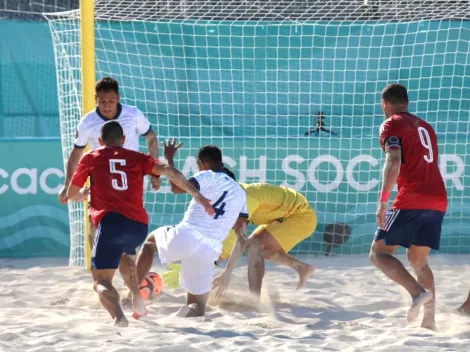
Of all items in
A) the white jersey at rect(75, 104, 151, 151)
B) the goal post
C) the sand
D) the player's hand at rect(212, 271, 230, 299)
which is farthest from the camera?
the goal post

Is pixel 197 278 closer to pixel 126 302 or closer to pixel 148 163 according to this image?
pixel 126 302

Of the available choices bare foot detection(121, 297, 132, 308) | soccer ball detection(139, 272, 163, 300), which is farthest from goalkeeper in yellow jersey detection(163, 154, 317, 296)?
bare foot detection(121, 297, 132, 308)

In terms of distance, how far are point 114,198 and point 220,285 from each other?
1241 millimetres

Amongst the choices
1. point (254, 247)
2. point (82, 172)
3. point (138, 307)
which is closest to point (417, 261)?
point (254, 247)

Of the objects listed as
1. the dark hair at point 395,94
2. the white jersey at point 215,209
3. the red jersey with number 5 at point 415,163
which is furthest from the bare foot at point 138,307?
the dark hair at point 395,94

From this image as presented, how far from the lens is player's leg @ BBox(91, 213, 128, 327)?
603 centimetres

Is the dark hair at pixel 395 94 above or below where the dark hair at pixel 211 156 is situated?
above

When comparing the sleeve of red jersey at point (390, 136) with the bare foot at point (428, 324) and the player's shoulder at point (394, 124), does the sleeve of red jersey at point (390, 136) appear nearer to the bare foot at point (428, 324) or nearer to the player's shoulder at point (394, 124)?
the player's shoulder at point (394, 124)

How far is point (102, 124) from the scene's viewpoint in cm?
704

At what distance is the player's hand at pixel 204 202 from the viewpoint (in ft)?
20.0

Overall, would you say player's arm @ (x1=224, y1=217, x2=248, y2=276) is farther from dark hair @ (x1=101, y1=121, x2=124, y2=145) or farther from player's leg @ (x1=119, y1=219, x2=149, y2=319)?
dark hair @ (x1=101, y1=121, x2=124, y2=145)

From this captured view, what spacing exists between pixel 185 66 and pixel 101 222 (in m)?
7.14

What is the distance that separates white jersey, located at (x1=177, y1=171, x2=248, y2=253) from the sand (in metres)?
0.57

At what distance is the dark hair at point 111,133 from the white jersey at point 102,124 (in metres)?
0.97
